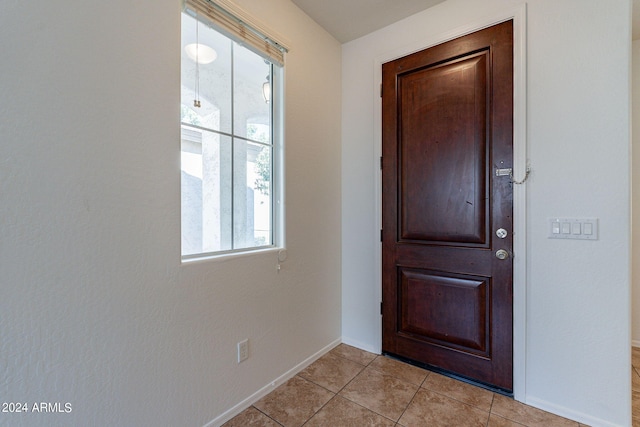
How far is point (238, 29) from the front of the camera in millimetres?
1609

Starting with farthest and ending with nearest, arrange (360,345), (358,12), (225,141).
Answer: (360,345) → (358,12) → (225,141)

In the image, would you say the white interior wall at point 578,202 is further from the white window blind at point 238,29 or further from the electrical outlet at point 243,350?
the electrical outlet at point 243,350

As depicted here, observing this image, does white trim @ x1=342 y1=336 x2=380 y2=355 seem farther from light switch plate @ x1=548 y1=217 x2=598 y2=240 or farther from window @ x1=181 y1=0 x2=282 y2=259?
light switch plate @ x1=548 y1=217 x2=598 y2=240

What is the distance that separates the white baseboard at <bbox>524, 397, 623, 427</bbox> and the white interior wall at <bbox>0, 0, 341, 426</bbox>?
5.34ft

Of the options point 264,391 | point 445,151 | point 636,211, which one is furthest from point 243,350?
point 636,211

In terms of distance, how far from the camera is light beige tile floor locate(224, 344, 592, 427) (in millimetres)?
1538

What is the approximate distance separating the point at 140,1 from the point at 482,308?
2.43 meters

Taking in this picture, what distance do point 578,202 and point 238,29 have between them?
2097 millimetres

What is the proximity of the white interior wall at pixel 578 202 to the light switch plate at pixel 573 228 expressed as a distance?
0.09ft

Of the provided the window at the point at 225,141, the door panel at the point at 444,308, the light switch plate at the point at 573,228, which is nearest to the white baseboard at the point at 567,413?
the door panel at the point at 444,308

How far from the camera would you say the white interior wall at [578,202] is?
1.43m

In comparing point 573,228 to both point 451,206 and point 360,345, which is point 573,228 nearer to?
point 451,206

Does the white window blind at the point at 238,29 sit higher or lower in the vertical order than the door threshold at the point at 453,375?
higher

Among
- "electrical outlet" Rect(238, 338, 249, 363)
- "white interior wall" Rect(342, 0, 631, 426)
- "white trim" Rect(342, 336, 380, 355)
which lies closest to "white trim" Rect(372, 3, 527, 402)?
"white interior wall" Rect(342, 0, 631, 426)
